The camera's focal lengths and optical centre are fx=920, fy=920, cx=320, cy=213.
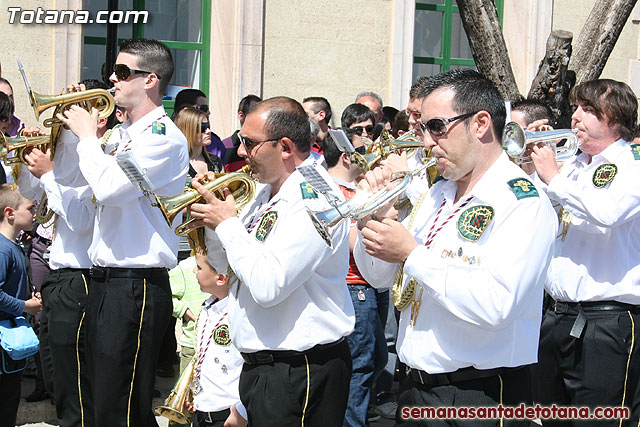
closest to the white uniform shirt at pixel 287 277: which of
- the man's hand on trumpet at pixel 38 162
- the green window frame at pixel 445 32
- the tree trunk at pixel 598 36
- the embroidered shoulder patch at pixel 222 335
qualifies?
the embroidered shoulder patch at pixel 222 335

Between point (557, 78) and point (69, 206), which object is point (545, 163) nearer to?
point (69, 206)

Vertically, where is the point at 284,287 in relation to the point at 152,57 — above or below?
below

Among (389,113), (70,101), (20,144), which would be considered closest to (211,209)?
(70,101)

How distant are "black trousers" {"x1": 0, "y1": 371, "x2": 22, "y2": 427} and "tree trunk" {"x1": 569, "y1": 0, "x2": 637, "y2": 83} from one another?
5.82 metres

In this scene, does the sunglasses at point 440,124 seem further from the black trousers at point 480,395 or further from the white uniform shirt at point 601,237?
the white uniform shirt at point 601,237

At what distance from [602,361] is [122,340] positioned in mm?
2561

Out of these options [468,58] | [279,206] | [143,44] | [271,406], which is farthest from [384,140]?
[468,58]

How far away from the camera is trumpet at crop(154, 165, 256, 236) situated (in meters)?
3.93

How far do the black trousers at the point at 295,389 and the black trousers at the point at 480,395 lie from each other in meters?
→ 0.56

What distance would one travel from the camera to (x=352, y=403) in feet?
20.4

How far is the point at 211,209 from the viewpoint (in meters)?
3.81

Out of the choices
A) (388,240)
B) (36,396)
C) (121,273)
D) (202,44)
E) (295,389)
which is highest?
(202,44)

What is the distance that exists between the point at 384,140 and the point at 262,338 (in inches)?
91.3

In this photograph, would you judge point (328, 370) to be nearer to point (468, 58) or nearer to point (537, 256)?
point (537, 256)
